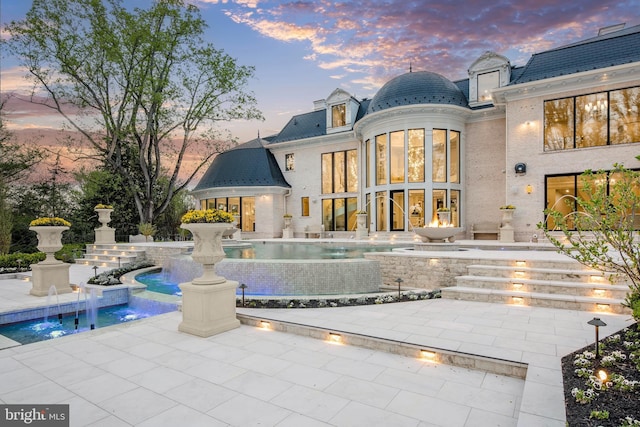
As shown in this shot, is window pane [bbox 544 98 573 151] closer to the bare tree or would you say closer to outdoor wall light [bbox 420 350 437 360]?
outdoor wall light [bbox 420 350 437 360]

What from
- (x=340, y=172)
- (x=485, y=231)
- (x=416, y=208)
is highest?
(x=340, y=172)

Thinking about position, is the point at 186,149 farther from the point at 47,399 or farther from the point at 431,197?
the point at 47,399

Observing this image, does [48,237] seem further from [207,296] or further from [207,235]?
[207,296]

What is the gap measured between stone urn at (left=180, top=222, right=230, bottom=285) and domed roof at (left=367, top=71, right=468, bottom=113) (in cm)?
1395

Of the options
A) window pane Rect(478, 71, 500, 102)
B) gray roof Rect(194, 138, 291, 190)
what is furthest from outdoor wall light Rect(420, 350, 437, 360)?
gray roof Rect(194, 138, 291, 190)

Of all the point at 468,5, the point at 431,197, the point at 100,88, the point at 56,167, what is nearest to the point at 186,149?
the point at 100,88

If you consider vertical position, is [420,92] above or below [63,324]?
above

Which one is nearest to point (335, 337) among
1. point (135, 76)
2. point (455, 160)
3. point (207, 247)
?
point (207, 247)

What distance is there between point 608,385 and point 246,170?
21796 mm

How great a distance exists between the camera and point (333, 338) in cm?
461

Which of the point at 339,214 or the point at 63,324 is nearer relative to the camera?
the point at 63,324

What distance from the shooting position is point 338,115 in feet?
69.2

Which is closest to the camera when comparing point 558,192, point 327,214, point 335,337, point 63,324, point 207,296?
point 335,337

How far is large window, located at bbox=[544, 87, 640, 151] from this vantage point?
488 inches
